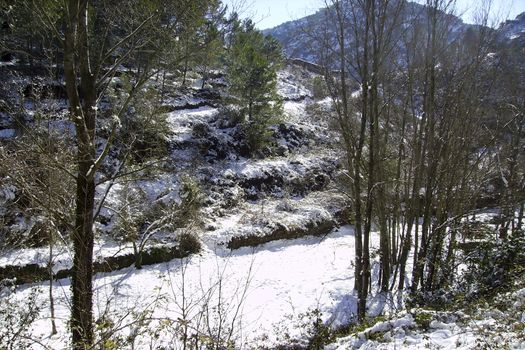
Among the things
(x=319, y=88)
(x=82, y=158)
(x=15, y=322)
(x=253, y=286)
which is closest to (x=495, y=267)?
(x=253, y=286)

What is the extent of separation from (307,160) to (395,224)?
1118cm

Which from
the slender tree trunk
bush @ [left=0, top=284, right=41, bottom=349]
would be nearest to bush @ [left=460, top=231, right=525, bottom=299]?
the slender tree trunk

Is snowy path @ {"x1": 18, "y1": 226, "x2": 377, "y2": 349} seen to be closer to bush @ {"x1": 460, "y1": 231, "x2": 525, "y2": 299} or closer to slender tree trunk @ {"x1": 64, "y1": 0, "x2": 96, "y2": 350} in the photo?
slender tree trunk @ {"x1": 64, "y1": 0, "x2": 96, "y2": 350}

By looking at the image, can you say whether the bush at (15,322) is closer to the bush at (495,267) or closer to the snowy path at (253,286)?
the snowy path at (253,286)

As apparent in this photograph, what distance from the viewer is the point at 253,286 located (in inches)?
434

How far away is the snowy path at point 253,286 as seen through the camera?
859 centimetres

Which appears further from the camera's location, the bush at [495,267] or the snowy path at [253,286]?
the snowy path at [253,286]

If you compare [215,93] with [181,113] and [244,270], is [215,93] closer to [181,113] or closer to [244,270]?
[181,113]

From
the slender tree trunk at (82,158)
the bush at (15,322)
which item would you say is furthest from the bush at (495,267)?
the bush at (15,322)

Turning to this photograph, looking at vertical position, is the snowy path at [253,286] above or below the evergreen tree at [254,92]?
below

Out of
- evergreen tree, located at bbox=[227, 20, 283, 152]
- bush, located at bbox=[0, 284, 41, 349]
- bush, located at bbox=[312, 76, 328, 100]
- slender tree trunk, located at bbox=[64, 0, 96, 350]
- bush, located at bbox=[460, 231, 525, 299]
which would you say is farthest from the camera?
bush, located at bbox=[312, 76, 328, 100]

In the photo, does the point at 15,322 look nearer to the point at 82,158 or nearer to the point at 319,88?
the point at 82,158

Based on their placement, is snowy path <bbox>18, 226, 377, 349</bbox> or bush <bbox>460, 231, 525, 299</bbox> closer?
bush <bbox>460, 231, 525, 299</bbox>

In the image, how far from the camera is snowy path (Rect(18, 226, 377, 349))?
8595mm
